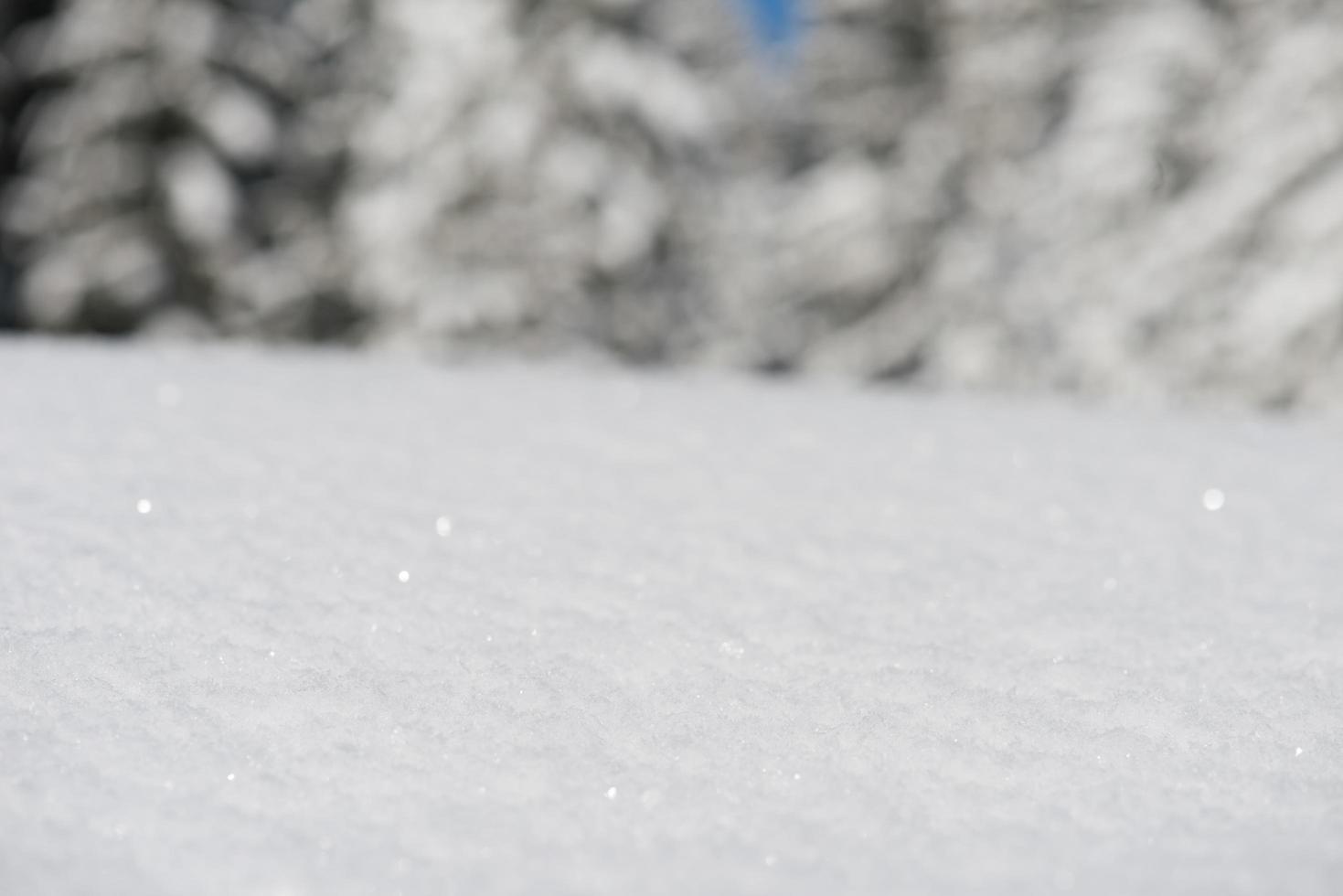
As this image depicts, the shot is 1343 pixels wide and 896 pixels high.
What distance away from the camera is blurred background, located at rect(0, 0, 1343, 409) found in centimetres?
1152

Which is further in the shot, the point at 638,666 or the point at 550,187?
the point at 550,187

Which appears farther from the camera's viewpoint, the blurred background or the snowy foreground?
the blurred background

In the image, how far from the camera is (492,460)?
278 centimetres

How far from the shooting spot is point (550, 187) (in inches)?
490

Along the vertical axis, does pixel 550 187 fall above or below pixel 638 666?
below

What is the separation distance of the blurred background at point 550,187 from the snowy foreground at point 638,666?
9.36 meters

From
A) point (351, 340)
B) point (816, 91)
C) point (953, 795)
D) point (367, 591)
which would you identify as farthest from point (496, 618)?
point (816, 91)

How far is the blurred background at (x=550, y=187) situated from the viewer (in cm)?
1152

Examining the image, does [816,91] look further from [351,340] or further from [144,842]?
[144,842]

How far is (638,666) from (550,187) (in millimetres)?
11153

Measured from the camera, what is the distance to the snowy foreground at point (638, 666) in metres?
1.41

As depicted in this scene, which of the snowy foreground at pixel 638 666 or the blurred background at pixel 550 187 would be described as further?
the blurred background at pixel 550 187

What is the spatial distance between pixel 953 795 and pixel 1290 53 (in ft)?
36.1

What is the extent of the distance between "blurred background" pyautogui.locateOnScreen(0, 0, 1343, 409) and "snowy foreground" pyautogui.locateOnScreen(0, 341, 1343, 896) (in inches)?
368
